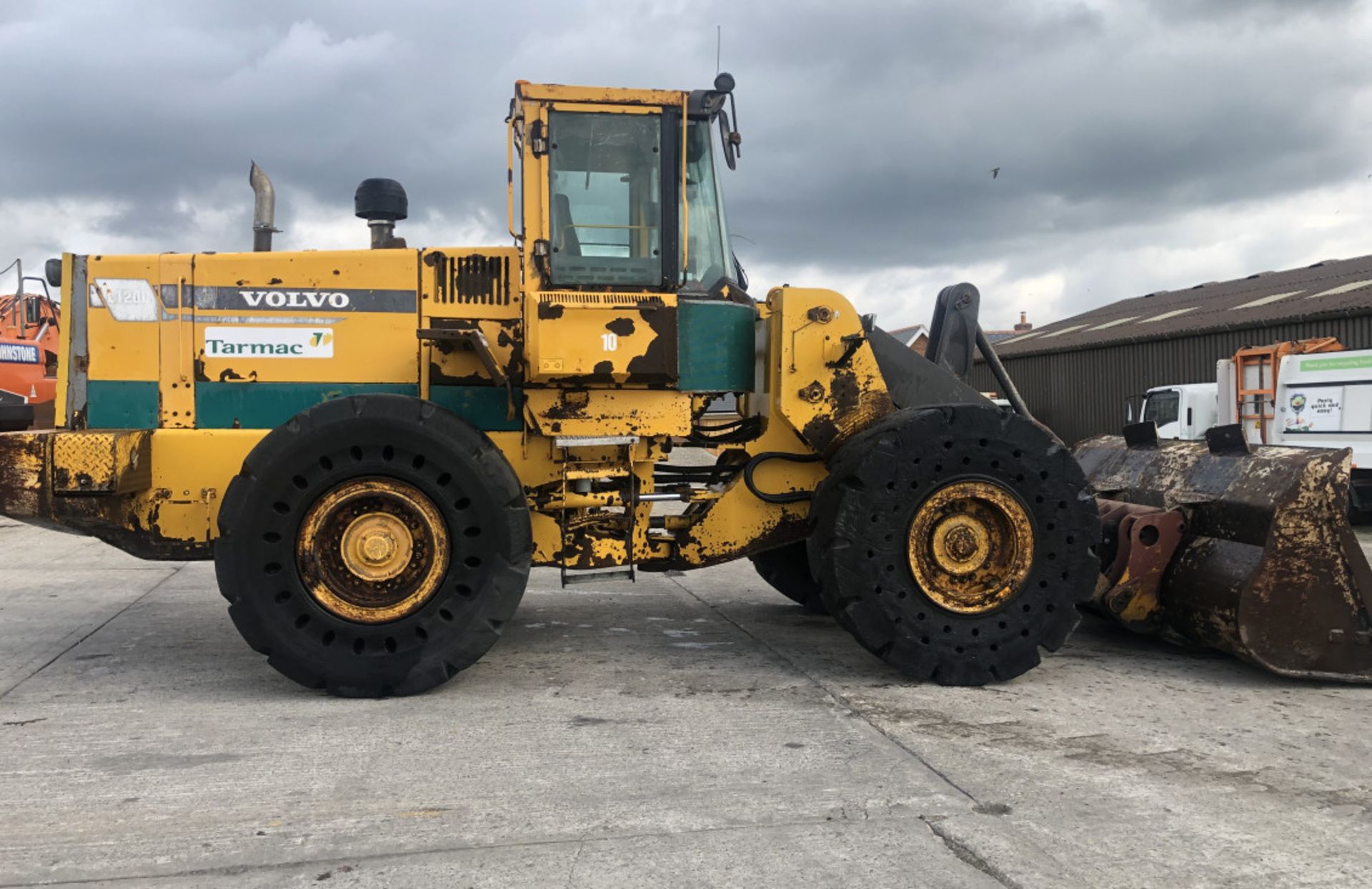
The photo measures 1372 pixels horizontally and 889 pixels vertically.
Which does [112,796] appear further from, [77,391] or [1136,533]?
[1136,533]

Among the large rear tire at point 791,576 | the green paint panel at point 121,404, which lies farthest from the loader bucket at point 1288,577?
the green paint panel at point 121,404

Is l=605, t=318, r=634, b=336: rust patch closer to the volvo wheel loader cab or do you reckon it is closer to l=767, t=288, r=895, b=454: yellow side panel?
the volvo wheel loader cab

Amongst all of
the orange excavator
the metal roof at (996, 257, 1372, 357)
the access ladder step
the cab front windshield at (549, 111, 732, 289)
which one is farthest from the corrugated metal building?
the orange excavator

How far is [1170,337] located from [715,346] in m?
19.8

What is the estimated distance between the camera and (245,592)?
15.4 feet

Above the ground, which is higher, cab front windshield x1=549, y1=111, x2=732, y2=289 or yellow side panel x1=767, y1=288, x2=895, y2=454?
cab front windshield x1=549, y1=111, x2=732, y2=289

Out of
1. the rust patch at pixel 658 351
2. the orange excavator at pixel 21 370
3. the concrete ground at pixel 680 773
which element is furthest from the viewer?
the orange excavator at pixel 21 370

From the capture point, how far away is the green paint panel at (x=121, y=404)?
5.25m

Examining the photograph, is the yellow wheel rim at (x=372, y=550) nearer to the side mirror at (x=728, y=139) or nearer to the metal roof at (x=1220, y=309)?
the side mirror at (x=728, y=139)

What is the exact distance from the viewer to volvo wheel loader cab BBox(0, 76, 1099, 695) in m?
4.82

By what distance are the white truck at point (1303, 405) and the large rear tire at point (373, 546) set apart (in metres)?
11.1

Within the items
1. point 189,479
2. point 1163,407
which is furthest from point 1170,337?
point 189,479

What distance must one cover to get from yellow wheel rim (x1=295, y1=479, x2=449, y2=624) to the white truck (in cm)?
1122

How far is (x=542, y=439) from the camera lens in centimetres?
548
